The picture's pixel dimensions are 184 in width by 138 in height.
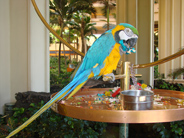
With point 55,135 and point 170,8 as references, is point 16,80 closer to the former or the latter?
point 55,135

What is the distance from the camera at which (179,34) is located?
7.10 meters

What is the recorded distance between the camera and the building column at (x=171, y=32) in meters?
7.04

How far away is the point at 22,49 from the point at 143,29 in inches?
86.9

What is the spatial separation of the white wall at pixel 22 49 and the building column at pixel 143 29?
5.24 ft

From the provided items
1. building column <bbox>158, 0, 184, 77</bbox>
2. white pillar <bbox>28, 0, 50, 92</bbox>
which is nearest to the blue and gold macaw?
white pillar <bbox>28, 0, 50, 92</bbox>

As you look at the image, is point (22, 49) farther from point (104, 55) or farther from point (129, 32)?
point (129, 32)

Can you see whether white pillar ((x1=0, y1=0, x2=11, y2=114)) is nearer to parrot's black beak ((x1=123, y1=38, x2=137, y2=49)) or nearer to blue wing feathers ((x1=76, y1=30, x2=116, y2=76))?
blue wing feathers ((x1=76, y1=30, x2=116, y2=76))

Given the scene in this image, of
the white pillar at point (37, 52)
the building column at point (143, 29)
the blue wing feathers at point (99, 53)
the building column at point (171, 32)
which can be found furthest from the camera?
the building column at point (171, 32)

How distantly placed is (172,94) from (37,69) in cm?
206

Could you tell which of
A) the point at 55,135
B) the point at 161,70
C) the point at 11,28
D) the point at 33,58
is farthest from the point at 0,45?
the point at 161,70

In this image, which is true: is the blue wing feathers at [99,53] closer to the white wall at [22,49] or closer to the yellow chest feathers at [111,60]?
the yellow chest feathers at [111,60]

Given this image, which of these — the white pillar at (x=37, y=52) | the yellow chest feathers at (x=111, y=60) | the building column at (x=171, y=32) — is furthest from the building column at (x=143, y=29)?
the building column at (x=171, y=32)

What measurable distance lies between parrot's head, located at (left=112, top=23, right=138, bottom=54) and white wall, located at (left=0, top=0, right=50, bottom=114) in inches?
74.6

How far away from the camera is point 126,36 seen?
41.7 inches
